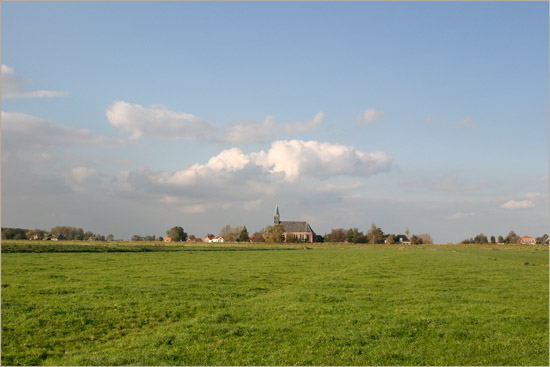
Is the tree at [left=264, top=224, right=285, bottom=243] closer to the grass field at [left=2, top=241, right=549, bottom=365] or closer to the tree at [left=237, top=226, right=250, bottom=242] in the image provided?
→ the tree at [left=237, top=226, right=250, bottom=242]

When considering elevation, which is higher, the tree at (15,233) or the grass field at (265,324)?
the tree at (15,233)

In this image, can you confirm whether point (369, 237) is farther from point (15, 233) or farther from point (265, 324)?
point (265, 324)

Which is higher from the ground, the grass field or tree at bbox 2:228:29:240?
tree at bbox 2:228:29:240

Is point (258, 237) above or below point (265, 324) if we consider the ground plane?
above

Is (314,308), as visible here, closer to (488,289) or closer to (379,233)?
(488,289)

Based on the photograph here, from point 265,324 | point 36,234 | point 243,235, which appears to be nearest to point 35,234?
point 36,234

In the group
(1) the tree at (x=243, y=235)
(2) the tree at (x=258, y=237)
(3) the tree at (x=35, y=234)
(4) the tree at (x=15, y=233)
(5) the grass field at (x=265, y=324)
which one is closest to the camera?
(5) the grass field at (x=265, y=324)

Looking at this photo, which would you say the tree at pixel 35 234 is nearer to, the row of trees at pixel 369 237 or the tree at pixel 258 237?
the tree at pixel 258 237

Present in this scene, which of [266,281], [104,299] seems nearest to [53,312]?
[104,299]

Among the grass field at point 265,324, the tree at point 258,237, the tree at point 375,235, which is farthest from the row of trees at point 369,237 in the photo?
the grass field at point 265,324

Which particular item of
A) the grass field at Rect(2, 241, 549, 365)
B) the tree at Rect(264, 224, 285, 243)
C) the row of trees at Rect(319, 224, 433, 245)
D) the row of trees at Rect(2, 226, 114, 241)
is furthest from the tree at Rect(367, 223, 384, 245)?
the grass field at Rect(2, 241, 549, 365)

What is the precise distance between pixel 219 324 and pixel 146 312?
432 cm

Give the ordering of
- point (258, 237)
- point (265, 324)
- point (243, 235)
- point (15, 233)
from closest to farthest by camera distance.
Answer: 1. point (265, 324)
2. point (15, 233)
3. point (258, 237)
4. point (243, 235)

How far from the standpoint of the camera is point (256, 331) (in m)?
16.0
